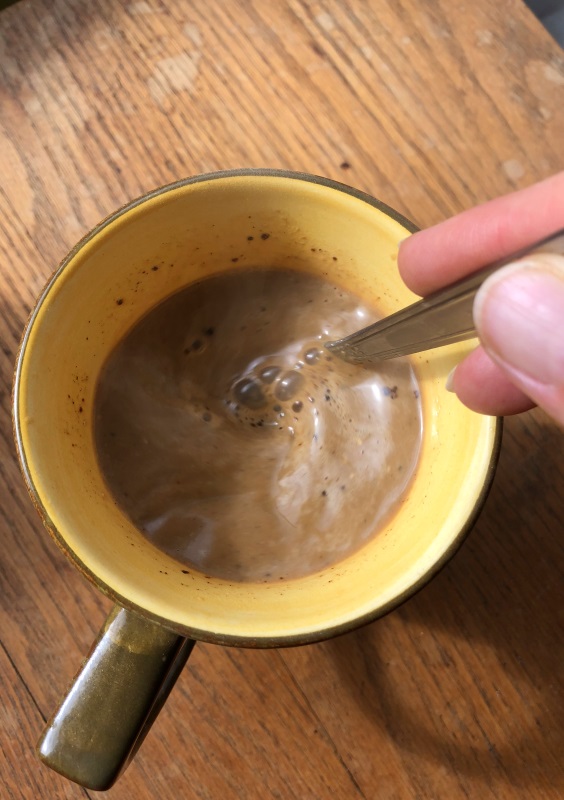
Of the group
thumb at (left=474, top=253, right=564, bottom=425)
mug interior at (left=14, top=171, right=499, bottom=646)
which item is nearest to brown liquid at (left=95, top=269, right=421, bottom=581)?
mug interior at (left=14, top=171, right=499, bottom=646)

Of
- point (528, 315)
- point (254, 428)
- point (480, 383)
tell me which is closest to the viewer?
point (528, 315)

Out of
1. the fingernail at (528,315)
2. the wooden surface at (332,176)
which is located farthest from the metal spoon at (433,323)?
the wooden surface at (332,176)

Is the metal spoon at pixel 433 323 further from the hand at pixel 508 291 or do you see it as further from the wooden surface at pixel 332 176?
the wooden surface at pixel 332 176

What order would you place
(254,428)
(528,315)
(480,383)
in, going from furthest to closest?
(254,428) < (480,383) < (528,315)

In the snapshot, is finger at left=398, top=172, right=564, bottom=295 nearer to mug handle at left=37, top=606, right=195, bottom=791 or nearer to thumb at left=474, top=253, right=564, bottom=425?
thumb at left=474, top=253, right=564, bottom=425

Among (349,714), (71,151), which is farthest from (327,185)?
(349,714)

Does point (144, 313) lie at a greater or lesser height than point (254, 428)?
greater

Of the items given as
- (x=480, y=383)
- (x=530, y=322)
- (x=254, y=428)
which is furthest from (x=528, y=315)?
(x=254, y=428)

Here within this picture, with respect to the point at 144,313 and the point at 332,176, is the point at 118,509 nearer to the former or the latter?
the point at 144,313
